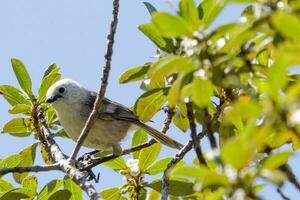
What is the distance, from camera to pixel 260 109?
1.55 m

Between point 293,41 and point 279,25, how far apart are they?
0.10 metres

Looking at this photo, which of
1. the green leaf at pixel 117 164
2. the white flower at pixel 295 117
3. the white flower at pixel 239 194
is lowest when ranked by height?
the green leaf at pixel 117 164

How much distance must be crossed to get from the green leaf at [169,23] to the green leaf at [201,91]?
0.53ft

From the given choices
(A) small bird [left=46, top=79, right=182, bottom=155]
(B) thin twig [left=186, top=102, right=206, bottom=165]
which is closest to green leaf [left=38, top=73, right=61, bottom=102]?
(A) small bird [left=46, top=79, right=182, bottom=155]

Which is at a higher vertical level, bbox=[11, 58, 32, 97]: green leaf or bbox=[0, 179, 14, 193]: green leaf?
bbox=[11, 58, 32, 97]: green leaf

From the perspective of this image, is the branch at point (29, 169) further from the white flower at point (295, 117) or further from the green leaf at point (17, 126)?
the white flower at point (295, 117)

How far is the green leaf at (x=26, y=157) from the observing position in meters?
5.33

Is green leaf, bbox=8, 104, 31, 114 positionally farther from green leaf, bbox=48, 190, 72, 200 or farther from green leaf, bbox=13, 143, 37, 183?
green leaf, bbox=48, 190, 72, 200

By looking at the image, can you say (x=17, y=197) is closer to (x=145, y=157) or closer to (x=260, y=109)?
(x=145, y=157)

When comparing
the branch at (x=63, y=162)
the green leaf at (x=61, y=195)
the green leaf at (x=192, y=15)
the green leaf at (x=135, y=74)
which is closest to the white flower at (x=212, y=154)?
the green leaf at (x=192, y=15)

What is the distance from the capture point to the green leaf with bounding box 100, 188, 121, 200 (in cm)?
471

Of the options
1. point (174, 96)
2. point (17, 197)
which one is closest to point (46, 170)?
point (17, 197)

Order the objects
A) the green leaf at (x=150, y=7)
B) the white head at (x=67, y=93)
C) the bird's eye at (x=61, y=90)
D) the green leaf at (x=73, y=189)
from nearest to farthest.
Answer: the green leaf at (x=150, y=7) → the green leaf at (x=73, y=189) → the white head at (x=67, y=93) → the bird's eye at (x=61, y=90)

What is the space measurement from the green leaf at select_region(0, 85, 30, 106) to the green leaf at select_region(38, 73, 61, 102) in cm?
13
